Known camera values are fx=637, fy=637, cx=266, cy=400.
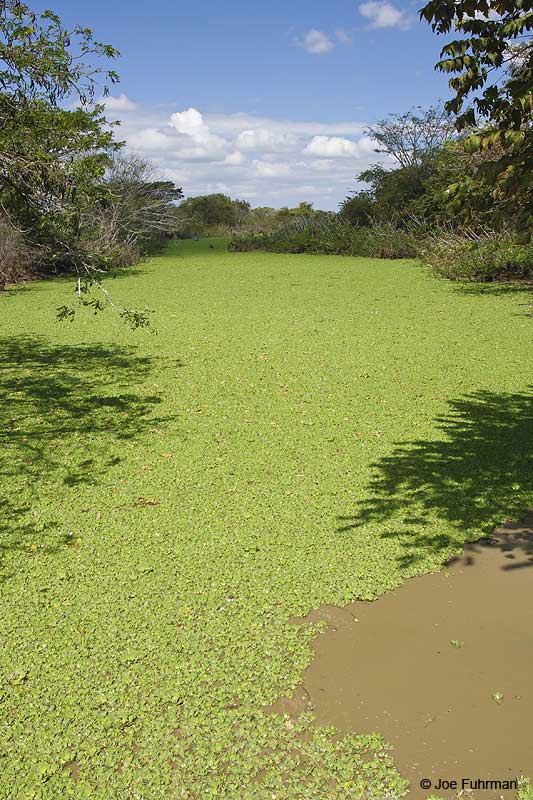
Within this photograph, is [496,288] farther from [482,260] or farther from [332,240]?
[332,240]

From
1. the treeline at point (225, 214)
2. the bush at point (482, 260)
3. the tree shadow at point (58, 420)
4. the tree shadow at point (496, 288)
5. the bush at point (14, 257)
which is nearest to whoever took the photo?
the tree shadow at point (58, 420)

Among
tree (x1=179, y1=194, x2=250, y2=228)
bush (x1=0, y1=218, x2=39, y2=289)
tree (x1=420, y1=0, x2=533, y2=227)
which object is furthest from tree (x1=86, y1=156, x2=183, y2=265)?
tree (x1=179, y1=194, x2=250, y2=228)

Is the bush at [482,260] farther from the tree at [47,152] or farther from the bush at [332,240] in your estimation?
the tree at [47,152]

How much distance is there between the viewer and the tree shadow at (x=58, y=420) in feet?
17.3

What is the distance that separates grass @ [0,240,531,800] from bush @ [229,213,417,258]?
2053 cm

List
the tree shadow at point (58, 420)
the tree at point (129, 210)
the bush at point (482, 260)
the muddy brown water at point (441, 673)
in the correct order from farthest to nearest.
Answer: the tree at point (129, 210), the bush at point (482, 260), the tree shadow at point (58, 420), the muddy brown water at point (441, 673)

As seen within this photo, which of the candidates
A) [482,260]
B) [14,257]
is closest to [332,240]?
[482,260]

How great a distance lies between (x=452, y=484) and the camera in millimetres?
5551

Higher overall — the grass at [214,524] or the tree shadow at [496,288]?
the tree shadow at [496,288]

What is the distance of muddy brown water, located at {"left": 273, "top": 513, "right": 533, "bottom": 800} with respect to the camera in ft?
9.22

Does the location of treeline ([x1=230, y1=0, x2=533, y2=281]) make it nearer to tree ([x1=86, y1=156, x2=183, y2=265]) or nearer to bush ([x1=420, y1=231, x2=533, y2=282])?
bush ([x1=420, y1=231, x2=533, y2=282])

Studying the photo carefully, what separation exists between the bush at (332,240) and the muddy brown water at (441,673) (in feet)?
90.3

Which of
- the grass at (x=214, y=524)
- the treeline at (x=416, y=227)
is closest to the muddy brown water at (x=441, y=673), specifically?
the grass at (x=214, y=524)

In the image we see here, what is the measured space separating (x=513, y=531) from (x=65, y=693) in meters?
3.30
